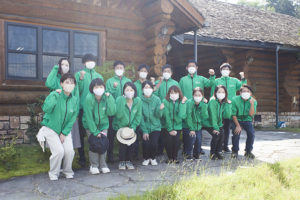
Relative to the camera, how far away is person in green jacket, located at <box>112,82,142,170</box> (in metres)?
5.19

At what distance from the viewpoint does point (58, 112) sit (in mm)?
4543

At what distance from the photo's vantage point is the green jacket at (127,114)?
5.20 m

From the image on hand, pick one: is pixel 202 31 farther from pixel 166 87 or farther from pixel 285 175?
pixel 285 175

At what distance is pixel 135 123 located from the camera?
17.4ft

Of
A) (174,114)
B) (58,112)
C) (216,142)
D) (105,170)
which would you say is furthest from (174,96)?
(58,112)

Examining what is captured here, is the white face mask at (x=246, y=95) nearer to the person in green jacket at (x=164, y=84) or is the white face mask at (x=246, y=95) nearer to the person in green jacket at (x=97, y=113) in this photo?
the person in green jacket at (x=164, y=84)

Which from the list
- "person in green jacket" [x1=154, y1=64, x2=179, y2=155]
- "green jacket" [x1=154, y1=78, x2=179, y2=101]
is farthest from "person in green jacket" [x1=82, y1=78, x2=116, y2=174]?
"green jacket" [x1=154, y1=78, x2=179, y2=101]

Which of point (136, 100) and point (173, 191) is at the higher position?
point (136, 100)

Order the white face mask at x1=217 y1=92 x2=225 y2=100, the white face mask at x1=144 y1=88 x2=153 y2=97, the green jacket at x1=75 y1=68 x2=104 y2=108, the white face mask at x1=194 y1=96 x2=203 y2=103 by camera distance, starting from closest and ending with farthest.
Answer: the green jacket at x1=75 y1=68 x2=104 y2=108 < the white face mask at x1=144 y1=88 x2=153 y2=97 < the white face mask at x1=194 y1=96 x2=203 y2=103 < the white face mask at x1=217 y1=92 x2=225 y2=100

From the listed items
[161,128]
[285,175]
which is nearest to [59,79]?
[161,128]

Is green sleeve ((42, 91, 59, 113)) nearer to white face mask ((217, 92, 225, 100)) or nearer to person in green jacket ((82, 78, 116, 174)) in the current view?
person in green jacket ((82, 78, 116, 174))

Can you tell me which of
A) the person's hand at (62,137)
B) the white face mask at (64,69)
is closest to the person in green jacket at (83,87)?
the white face mask at (64,69)

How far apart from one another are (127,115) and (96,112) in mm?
585

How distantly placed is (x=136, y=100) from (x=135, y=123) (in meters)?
0.42
